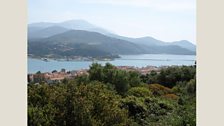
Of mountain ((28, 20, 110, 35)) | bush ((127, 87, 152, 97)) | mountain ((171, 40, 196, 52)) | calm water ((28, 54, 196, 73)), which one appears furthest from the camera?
bush ((127, 87, 152, 97))

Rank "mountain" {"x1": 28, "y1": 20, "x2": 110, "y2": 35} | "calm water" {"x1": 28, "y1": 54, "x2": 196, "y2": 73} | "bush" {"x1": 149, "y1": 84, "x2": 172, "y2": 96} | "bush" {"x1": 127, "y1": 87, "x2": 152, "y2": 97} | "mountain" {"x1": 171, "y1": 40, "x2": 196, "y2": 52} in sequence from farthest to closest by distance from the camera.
A: "bush" {"x1": 149, "y1": 84, "x2": 172, "y2": 96}, "bush" {"x1": 127, "y1": 87, "x2": 152, "y2": 97}, "mountain" {"x1": 28, "y1": 20, "x2": 110, "y2": 35}, "mountain" {"x1": 171, "y1": 40, "x2": 196, "y2": 52}, "calm water" {"x1": 28, "y1": 54, "x2": 196, "y2": 73}

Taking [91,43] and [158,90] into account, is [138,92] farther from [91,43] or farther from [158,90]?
[91,43]

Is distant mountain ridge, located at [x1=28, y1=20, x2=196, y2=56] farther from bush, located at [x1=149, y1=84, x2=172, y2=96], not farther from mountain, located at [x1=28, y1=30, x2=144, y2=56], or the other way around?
bush, located at [x1=149, y1=84, x2=172, y2=96]

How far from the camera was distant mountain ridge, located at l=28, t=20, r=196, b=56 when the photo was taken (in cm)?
530

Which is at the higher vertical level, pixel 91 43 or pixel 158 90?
pixel 91 43

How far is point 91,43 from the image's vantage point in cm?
584

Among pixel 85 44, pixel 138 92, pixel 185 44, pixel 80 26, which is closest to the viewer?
pixel 185 44

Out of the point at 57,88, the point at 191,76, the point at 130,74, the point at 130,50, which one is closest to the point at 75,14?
the point at 130,50

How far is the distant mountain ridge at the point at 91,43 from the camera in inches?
209

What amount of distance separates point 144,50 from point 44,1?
2.11 metres

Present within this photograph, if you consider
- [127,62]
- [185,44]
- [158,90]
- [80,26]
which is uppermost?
[80,26]

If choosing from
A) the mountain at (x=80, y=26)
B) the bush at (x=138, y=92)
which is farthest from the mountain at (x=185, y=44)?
the bush at (x=138, y=92)

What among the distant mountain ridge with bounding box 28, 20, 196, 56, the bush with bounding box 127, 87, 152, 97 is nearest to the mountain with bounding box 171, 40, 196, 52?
the distant mountain ridge with bounding box 28, 20, 196, 56

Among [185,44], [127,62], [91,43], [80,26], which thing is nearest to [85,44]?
[91,43]
